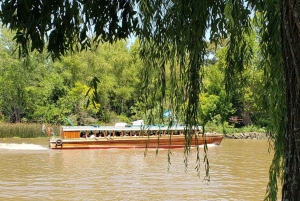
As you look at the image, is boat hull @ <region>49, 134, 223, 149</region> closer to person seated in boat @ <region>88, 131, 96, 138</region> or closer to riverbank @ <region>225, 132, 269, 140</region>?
person seated in boat @ <region>88, 131, 96, 138</region>

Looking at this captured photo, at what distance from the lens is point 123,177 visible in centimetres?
1363

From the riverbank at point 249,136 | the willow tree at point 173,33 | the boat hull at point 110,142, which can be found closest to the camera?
the willow tree at point 173,33

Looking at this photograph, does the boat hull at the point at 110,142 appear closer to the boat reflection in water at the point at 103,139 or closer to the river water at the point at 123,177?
the boat reflection in water at the point at 103,139

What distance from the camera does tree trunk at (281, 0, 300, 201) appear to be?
80.5 inches

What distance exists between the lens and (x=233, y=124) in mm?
37656

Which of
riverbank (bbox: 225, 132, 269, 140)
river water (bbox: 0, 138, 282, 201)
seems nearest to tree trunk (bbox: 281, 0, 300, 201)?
river water (bbox: 0, 138, 282, 201)

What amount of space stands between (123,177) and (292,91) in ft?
38.9

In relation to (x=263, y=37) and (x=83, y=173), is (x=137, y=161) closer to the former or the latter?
(x=83, y=173)

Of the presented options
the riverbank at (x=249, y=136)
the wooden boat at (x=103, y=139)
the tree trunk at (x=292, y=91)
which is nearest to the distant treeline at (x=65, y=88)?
the riverbank at (x=249, y=136)

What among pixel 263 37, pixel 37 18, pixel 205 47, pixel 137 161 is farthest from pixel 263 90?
pixel 137 161

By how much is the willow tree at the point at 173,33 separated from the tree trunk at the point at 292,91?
2.86ft

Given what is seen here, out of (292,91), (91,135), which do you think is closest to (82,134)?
(91,135)

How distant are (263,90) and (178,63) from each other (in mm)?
1213

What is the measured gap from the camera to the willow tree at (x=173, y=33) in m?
3.14
